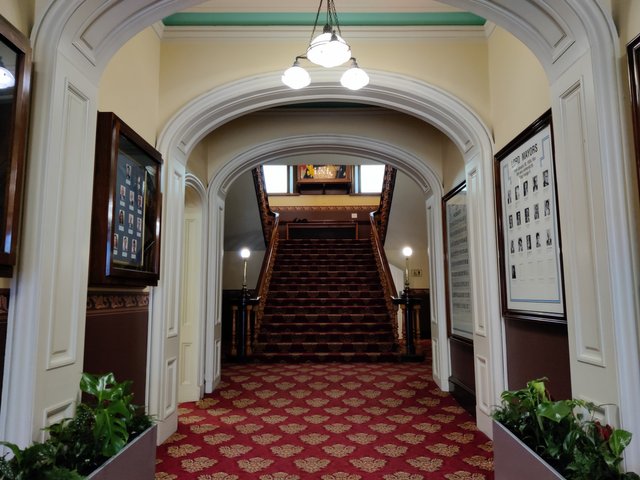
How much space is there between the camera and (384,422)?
408 cm

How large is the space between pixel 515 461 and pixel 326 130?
408 centimetres

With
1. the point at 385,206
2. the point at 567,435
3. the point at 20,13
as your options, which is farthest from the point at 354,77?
the point at 385,206

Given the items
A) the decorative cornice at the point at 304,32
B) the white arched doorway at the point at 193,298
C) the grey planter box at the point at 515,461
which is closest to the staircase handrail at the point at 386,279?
the white arched doorway at the point at 193,298

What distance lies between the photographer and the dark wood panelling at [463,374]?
4324 mm

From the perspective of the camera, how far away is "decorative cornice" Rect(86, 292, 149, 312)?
260 cm

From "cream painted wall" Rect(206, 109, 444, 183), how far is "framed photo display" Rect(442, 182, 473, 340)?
2.24 ft

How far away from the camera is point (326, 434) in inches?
148

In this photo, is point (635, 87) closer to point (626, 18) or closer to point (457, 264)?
point (626, 18)

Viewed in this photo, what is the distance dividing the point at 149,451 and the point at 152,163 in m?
1.90

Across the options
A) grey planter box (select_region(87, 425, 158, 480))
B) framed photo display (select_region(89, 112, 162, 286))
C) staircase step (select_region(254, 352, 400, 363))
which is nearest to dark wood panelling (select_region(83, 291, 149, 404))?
framed photo display (select_region(89, 112, 162, 286))

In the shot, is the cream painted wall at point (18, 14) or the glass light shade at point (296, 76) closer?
the cream painted wall at point (18, 14)

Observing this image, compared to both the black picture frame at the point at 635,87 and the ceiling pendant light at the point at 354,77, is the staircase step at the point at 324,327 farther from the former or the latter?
the black picture frame at the point at 635,87

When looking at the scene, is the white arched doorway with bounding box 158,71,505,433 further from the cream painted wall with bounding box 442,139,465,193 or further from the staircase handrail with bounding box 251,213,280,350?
the staircase handrail with bounding box 251,213,280,350

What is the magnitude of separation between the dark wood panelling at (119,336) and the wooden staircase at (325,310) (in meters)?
4.02
